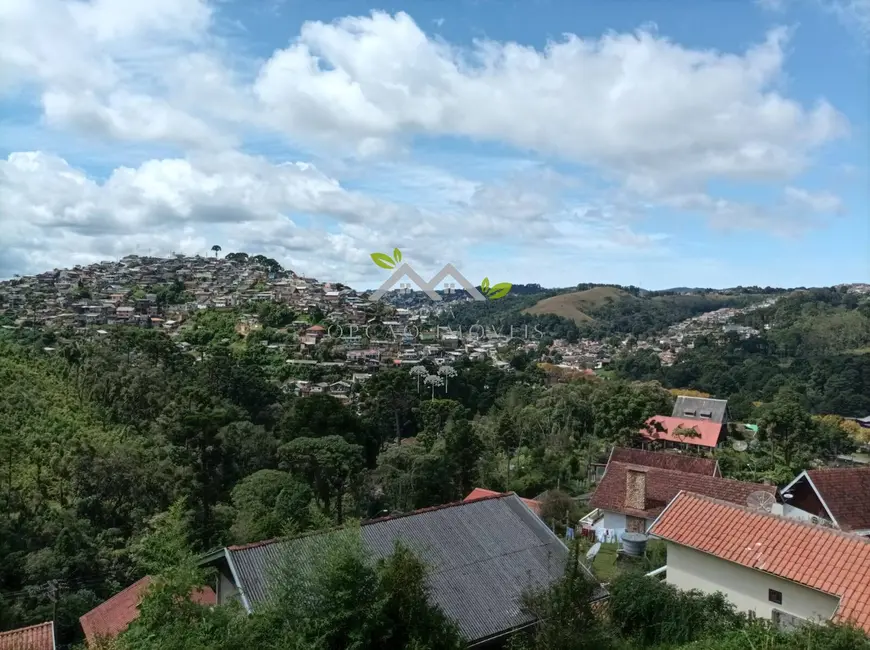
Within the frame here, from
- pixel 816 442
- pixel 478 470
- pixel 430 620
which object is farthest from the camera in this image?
pixel 816 442

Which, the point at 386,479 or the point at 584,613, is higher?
the point at 584,613

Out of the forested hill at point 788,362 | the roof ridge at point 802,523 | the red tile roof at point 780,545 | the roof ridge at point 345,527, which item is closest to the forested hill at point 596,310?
the forested hill at point 788,362

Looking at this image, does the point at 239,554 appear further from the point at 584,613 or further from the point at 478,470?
the point at 478,470

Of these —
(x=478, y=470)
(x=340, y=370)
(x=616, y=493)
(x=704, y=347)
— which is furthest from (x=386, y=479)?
(x=704, y=347)

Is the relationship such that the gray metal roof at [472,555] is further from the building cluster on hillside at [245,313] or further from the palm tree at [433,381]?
the building cluster on hillside at [245,313]

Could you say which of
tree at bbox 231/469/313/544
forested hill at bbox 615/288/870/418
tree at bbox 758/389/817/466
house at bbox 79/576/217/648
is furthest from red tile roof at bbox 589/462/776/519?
forested hill at bbox 615/288/870/418

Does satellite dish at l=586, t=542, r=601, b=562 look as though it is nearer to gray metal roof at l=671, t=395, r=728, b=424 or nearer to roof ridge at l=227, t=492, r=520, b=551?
roof ridge at l=227, t=492, r=520, b=551
